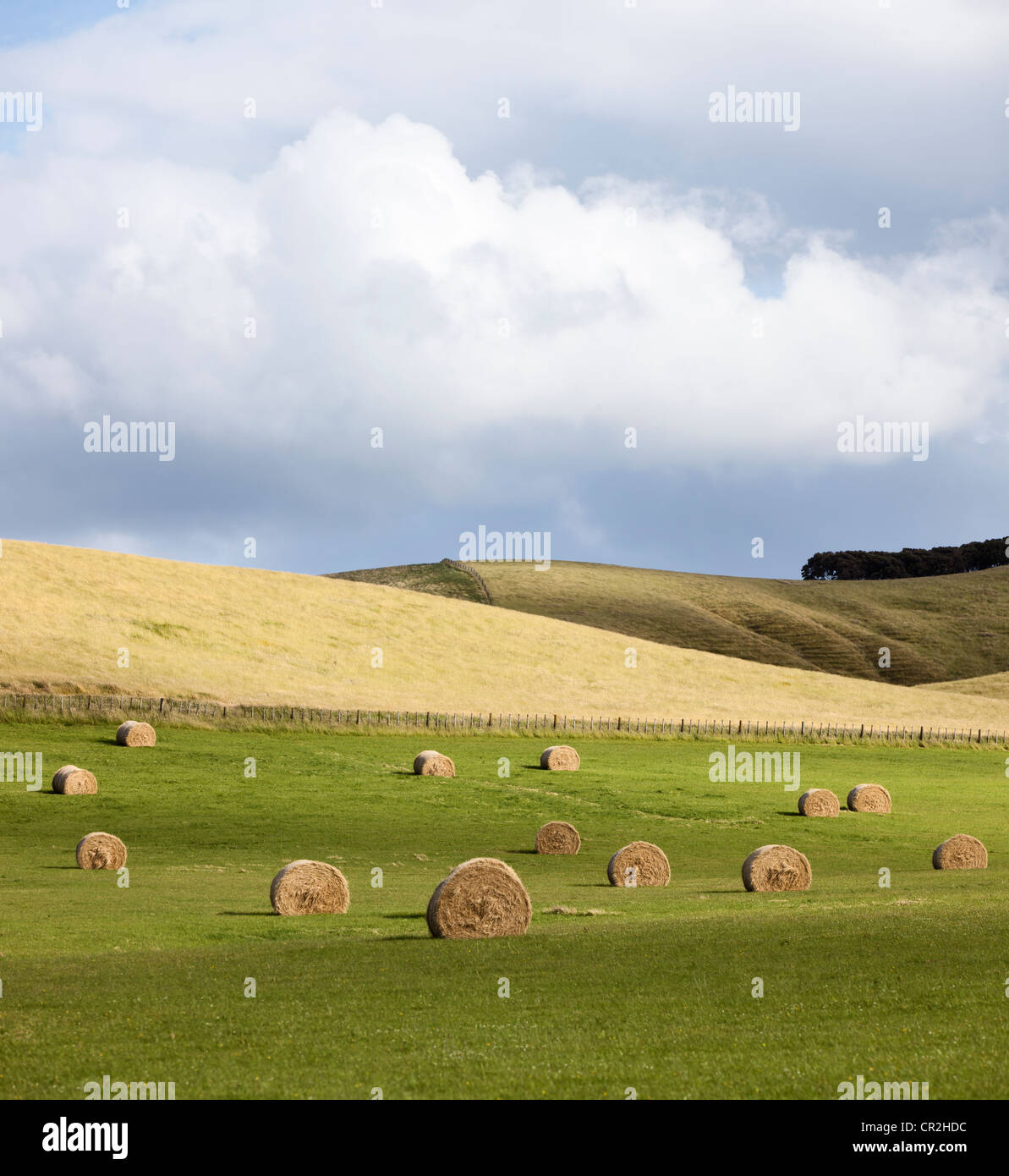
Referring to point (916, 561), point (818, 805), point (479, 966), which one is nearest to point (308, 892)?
point (479, 966)

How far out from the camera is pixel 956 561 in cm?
18425

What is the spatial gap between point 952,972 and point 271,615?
69040mm

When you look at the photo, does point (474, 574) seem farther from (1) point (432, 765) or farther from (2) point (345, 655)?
(1) point (432, 765)

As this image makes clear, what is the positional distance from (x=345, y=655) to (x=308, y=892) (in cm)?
5285

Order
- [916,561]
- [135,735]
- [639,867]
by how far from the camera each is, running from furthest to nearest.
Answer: [916,561]
[135,735]
[639,867]

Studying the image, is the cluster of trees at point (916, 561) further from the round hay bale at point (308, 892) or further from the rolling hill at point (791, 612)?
the round hay bale at point (308, 892)

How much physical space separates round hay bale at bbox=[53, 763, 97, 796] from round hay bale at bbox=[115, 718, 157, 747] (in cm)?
703

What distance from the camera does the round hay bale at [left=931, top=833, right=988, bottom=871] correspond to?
30156 millimetres

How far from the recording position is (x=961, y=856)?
30.2 metres

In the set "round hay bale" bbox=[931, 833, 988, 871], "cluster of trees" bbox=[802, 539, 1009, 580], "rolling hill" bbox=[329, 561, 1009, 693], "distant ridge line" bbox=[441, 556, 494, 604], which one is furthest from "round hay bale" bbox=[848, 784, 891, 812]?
"cluster of trees" bbox=[802, 539, 1009, 580]

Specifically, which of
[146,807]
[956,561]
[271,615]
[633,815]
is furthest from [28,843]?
[956,561]

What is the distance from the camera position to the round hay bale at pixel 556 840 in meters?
33.3

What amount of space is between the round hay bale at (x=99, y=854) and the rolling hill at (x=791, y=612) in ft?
272

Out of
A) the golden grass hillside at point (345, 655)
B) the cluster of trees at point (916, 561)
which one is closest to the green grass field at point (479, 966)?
the golden grass hillside at point (345, 655)
